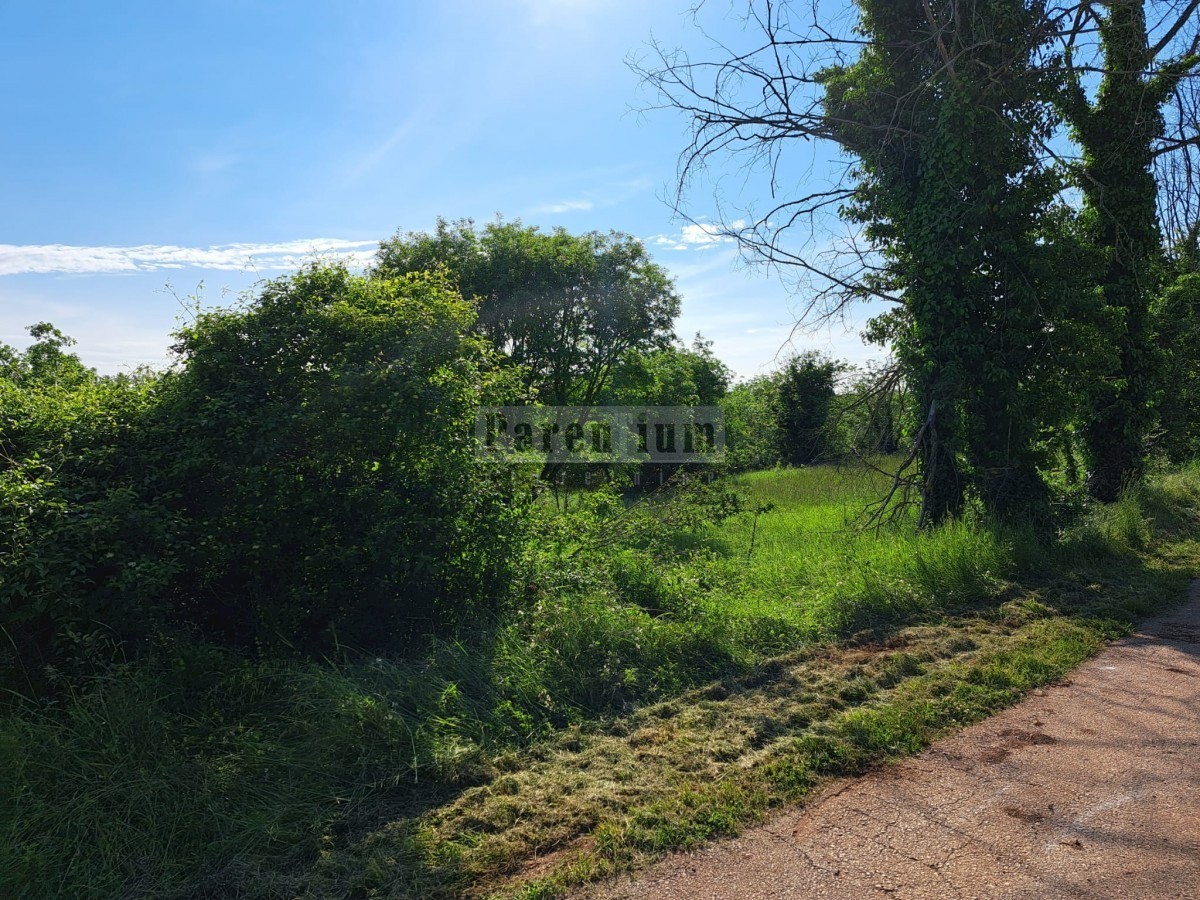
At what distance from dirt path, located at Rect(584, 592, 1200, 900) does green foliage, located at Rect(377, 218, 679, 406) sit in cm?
1554

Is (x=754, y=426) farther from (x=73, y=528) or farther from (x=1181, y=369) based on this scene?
(x=73, y=528)

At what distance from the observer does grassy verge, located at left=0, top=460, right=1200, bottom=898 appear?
9.40ft

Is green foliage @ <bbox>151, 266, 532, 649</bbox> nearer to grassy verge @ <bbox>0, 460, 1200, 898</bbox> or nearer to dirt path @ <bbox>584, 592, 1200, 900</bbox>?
grassy verge @ <bbox>0, 460, 1200, 898</bbox>

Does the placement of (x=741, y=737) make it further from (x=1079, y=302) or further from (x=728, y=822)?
(x=1079, y=302)

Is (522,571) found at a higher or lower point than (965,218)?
lower

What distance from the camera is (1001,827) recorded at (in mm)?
2898

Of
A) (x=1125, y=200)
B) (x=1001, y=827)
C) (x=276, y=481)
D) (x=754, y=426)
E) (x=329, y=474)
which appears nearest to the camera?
(x=1001, y=827)

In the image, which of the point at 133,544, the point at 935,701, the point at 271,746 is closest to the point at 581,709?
the point at 271,746

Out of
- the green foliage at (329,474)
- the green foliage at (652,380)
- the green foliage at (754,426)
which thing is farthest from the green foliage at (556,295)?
the green foliage at (329,474)

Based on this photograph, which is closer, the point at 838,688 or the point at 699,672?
the point at 838,688

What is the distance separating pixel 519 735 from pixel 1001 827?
7.71 feet

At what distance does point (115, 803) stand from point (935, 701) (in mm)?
4319

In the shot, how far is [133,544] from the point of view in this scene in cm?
417

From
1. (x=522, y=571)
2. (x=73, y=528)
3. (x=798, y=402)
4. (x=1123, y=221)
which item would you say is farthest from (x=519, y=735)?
(x=798, y=402)
